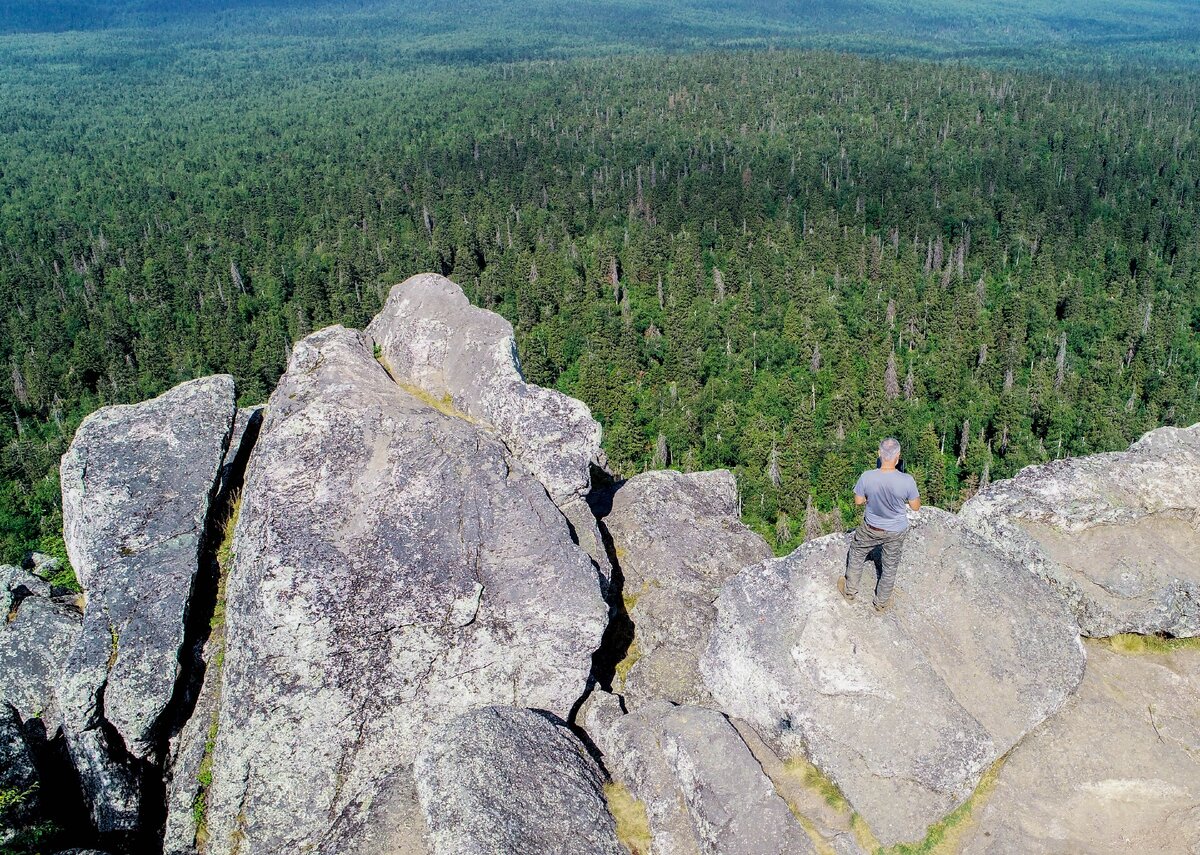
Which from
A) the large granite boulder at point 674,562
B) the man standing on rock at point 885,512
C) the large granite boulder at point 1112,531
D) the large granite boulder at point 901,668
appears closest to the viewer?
A: the large granite boulder at point 901,668

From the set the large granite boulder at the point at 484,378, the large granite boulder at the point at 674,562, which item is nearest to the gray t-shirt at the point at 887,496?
the large granite boulder at the point at 674,562

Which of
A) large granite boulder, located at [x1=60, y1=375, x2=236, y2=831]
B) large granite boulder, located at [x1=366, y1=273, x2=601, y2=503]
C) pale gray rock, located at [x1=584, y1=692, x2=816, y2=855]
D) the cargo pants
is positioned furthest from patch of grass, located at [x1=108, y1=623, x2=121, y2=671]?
the cargo pants

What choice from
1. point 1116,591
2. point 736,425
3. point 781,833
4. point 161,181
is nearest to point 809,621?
point 781,833

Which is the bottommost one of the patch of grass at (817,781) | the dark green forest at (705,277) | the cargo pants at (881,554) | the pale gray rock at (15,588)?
the dark green forest at (705,277)

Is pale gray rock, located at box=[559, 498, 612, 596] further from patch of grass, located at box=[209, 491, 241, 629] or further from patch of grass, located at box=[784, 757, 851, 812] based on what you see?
patch of grass, located at box=[209, 491, 241, 629]

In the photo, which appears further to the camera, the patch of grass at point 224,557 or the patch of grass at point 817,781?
the patch of grass at point 224,557

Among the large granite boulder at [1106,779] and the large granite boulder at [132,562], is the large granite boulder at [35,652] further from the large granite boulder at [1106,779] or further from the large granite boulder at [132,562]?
the large granite boulder at [1106,779]

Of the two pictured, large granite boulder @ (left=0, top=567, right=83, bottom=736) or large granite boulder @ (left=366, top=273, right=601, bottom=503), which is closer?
large granite boulder @ (left=0, top=567, right=83, bottom=736)
